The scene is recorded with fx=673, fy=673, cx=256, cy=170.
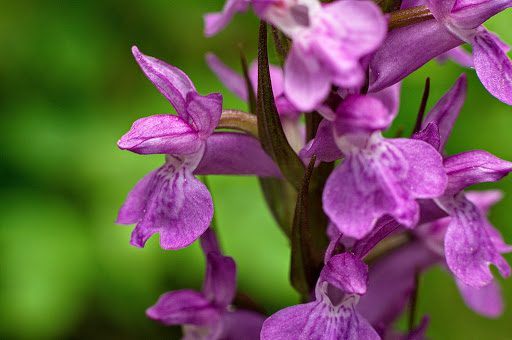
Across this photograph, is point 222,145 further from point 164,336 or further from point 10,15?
point 10,15

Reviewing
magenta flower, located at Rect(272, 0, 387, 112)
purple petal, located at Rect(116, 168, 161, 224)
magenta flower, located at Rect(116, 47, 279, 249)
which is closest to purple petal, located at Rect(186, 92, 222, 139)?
magenta flower, located at Rect(116, 47, 279, 249)

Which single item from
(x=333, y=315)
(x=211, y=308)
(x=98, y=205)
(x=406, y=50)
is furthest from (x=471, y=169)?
(x=98, y=205)

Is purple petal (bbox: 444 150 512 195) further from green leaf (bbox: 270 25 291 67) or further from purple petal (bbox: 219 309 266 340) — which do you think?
→ purple petal (bbox: 219 309 266 340)

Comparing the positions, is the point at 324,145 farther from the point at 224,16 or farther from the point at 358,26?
the point at 224,16

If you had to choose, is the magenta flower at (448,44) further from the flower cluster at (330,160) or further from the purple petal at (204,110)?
the purple petal at (204,110)

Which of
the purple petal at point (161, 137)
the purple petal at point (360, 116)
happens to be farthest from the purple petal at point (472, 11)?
the purple petal at point (161, 137)

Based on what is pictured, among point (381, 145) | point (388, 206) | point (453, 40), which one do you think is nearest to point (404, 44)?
point (453, 40)
